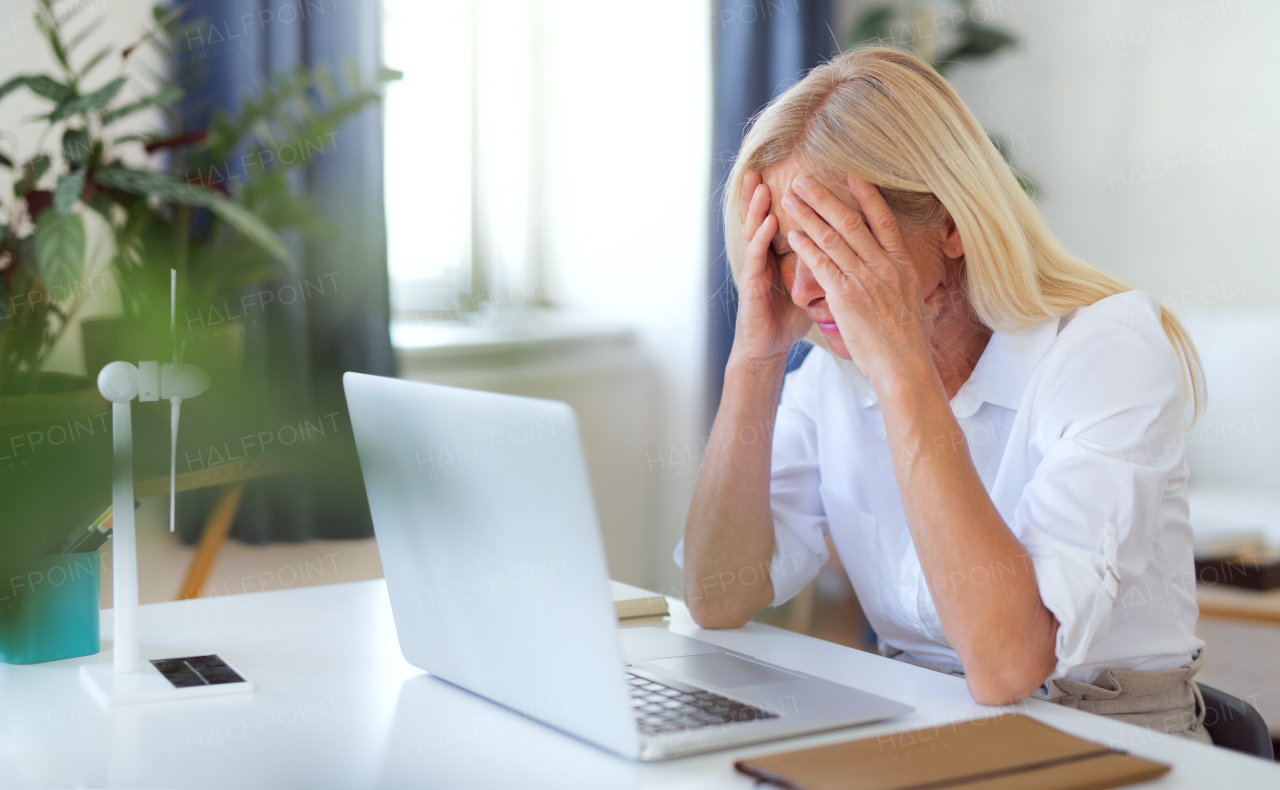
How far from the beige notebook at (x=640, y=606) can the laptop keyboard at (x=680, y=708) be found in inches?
9.3

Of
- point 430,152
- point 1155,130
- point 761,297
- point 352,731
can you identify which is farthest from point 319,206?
point 1155,130

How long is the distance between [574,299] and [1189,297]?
5.49 ft

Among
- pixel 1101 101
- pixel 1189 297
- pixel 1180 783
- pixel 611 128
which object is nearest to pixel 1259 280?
pixel 1189 297

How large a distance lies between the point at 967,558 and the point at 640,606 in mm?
335

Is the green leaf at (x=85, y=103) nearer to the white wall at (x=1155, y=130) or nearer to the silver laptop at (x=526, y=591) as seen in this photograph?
the silver laptop at (x=526, y=591)

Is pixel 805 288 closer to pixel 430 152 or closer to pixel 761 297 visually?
pixel 761 297

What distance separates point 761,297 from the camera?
1224mm

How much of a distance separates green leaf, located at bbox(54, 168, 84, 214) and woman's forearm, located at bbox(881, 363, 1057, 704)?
762mm

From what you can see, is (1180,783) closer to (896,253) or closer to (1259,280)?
(896,253)

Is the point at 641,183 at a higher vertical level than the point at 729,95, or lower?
lower

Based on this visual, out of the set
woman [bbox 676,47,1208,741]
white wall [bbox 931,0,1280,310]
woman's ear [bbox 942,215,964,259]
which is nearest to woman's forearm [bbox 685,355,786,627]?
woman [bbox 676,47,1208,741]

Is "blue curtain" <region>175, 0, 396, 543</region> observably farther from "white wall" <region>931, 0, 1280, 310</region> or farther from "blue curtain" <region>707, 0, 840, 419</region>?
"white wall" <region>931, 0, 1280, 310</region>

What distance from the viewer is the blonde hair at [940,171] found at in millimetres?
1088

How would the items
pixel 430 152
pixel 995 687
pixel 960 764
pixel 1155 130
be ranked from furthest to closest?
1. pixel 1155 130
2. pixel 430 152
3. pixel 995 687
4. pixel 960 764
